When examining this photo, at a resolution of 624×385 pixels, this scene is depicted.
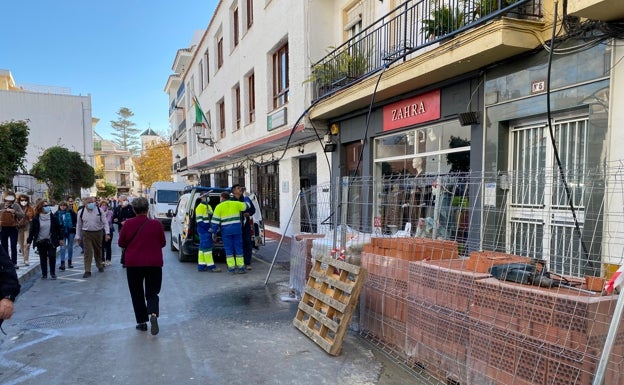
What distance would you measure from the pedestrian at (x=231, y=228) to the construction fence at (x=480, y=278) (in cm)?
292

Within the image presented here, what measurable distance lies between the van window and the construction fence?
15490mm

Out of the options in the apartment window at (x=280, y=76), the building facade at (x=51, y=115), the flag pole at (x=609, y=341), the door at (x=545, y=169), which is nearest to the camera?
the flag pole at (x=609, y=341)

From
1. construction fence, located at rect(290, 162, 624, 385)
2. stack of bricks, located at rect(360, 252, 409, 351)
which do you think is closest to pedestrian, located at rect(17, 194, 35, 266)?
construction fence, located at rect(290, 162, 624, 385)

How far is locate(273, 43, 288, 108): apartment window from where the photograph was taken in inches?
508

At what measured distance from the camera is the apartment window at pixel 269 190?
15.7 m

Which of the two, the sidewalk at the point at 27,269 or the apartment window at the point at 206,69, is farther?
the apartment window at the point at 206,69

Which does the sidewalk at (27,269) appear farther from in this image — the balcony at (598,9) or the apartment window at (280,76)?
the balcony at (598,9)

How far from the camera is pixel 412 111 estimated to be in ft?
26.6

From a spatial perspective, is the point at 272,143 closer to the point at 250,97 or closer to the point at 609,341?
the point at 250,97

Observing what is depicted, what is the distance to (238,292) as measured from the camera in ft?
22.4

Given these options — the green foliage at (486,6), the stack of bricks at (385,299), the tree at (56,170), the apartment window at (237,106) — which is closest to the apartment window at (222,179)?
the apartment window at (237,106)

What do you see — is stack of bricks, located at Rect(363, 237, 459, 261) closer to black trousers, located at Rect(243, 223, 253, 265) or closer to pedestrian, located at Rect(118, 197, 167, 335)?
pedestrian, located at Rect(118, 197, 167, 335)

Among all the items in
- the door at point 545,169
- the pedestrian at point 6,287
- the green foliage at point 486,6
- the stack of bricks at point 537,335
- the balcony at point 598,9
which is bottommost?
the stack of bricks at point 537,335

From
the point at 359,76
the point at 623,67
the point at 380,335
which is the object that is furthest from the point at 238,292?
the point at 623,67
